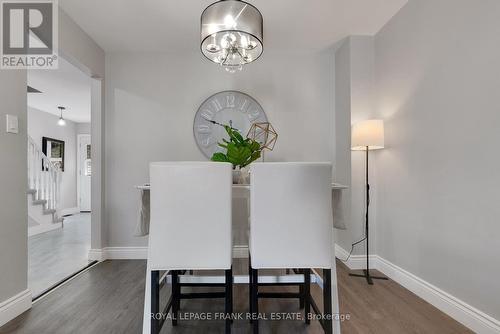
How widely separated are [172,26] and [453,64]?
243cm

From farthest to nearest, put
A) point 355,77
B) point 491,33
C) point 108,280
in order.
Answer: point 355,77 → point 108,280 → point 491,33

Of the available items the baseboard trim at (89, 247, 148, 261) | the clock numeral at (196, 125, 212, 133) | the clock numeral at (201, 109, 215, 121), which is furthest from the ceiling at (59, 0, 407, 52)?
the baseboard trim at (89, 247, 148, 261)

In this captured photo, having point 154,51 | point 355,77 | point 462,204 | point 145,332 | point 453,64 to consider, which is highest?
point 154,51


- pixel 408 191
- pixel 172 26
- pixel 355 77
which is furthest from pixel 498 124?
pixel 172 26

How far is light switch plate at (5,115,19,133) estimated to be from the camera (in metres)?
1.69

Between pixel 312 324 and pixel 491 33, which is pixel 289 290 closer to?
pixel 312 324

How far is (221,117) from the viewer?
290 cm

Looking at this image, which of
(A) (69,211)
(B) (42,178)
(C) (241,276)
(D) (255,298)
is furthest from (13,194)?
(A) (69,211)

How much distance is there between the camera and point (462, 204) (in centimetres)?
164

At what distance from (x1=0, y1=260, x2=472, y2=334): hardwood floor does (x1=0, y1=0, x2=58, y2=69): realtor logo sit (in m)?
1.79

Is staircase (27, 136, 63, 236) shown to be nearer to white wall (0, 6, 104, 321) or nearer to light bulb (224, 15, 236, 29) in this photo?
white wall (0, 6, 104, 321)

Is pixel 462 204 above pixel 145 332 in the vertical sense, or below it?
above

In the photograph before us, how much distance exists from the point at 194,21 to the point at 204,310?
256 cm

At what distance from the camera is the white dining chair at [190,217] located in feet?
4.31
